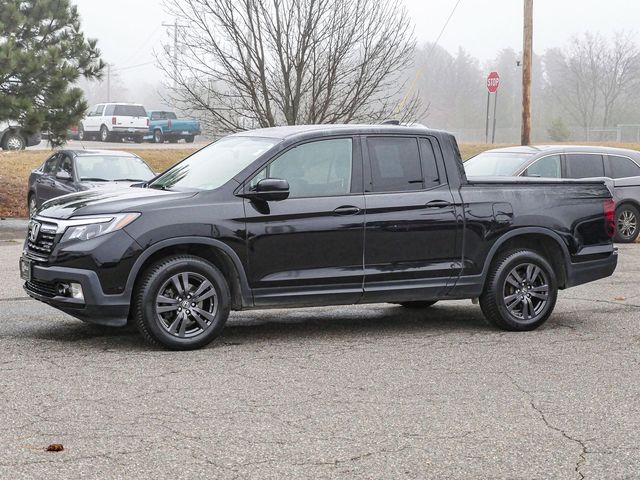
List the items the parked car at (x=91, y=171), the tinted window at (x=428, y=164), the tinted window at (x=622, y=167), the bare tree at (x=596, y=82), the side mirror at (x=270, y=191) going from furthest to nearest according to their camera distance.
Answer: the bare tree at (x=596, y=82) < the tinted window at (x=622, y=167) < the parked car at (x=91, y=171) < the tinted window at (x=428, y=164) < the side mirror at (x=270, y=191)

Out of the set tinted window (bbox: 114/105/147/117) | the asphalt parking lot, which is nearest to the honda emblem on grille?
the asphalt parking lot

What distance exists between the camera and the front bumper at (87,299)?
7.88 metres

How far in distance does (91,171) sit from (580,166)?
27.4 ft

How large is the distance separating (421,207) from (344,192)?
713 millimetres

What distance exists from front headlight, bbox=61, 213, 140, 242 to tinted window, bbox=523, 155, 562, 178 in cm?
986

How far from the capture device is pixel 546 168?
55.9ft

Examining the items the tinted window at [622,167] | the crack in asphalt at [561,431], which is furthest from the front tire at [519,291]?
the tinted window at [622,167]

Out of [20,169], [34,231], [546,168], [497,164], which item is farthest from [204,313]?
[20,169]

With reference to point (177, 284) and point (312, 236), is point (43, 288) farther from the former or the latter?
point (312, 236)

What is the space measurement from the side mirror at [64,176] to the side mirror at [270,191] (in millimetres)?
9927

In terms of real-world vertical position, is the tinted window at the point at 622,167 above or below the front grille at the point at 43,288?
above

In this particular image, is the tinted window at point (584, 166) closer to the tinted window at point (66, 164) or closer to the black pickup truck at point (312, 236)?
the black pickup truck at point (312, 236)

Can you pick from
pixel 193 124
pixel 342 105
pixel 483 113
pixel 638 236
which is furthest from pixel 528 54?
pixel 483 113

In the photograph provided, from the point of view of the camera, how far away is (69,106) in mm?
23328
